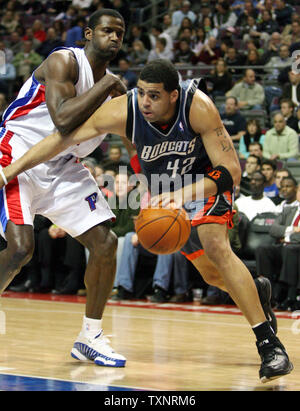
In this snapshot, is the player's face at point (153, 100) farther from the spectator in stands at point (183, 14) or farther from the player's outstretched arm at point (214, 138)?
the spectator in stands at point (183, 14)

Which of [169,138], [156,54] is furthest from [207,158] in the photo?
[156,54]

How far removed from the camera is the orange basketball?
11.7ft

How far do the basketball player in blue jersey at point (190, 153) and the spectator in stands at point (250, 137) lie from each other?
5988 millimetres

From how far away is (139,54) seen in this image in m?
13.7

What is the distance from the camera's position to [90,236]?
13.8ft

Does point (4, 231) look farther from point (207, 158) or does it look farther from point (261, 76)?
point (261, 76)

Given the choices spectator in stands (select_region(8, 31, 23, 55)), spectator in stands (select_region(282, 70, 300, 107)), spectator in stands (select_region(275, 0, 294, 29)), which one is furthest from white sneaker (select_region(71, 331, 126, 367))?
spectator in stands (select_region(8, 31, 23, 55))

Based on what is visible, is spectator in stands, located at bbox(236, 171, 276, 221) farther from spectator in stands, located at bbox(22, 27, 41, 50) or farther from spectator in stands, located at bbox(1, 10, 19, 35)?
spectator in stands, located at bbox(1, 10, 19, 35)

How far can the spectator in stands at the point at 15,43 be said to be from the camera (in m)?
15.8

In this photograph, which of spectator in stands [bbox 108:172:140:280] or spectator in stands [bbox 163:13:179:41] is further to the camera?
spectator in stands [bbox 163:13:179:41]

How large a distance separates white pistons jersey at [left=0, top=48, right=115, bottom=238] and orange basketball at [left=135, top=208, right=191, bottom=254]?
615mm

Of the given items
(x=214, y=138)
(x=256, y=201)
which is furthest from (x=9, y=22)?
(x=214, y=138)
